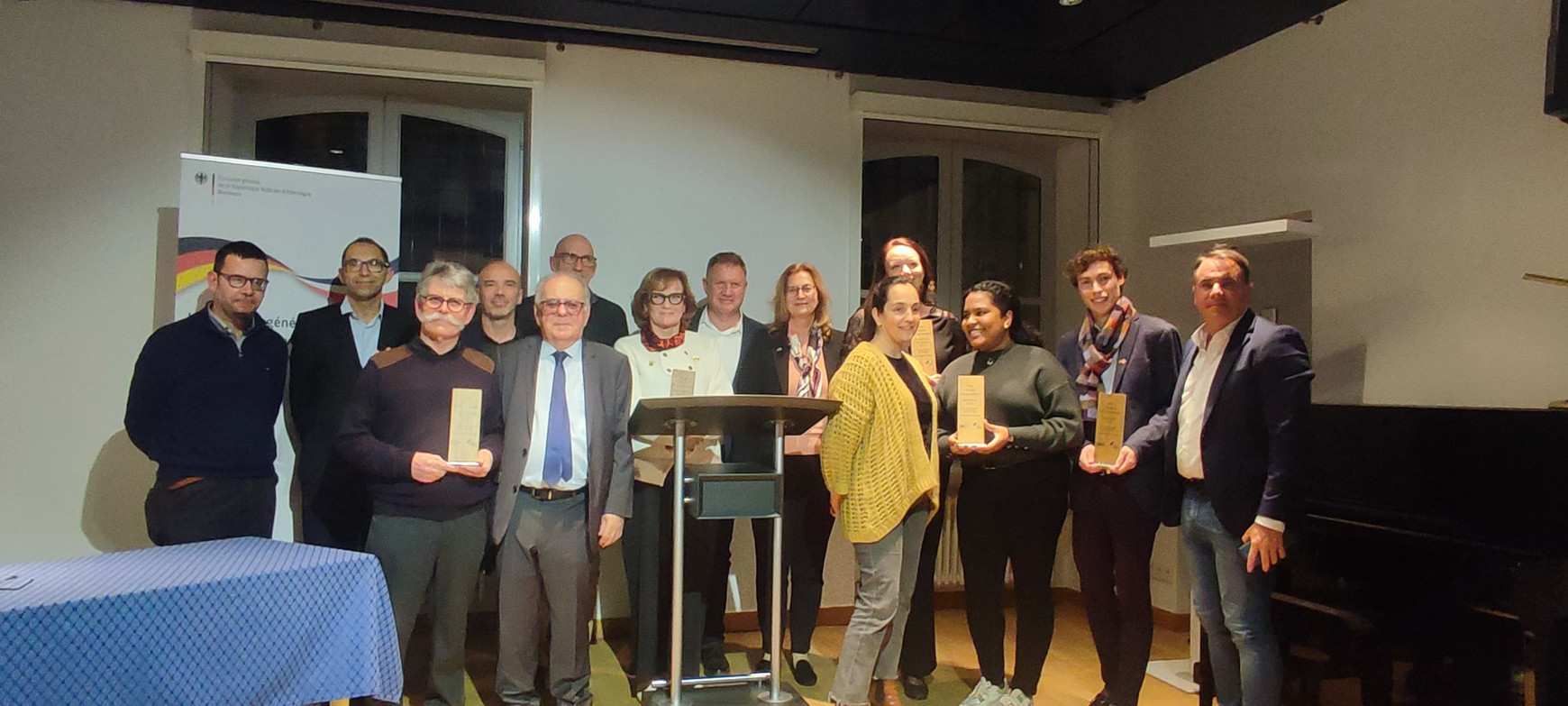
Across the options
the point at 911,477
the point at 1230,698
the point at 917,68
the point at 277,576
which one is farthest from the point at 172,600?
the point at 917,68

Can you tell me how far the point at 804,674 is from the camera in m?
3.52

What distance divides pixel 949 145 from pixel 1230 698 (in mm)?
3317

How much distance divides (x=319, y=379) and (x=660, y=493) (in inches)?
48.7

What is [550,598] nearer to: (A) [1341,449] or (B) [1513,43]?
(A) [1341,449]

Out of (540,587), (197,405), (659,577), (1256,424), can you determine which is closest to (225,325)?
(197,405)

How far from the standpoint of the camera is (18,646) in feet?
5.99

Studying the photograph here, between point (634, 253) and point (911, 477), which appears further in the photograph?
point (634, 253)

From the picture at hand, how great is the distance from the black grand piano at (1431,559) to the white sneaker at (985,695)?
90 cm

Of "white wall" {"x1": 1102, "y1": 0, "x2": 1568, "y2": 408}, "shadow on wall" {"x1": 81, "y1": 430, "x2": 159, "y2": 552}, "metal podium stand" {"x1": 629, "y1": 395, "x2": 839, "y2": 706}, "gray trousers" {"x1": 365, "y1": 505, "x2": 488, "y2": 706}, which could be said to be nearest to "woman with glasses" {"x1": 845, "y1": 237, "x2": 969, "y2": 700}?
"metal podium stand" {"x1": 629, "y1": 395, "x2": 839, "y2": 706}

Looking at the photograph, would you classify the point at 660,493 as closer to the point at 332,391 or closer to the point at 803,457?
the point at 803,457

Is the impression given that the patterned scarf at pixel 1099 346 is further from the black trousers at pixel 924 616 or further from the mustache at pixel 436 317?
the mustache at pixel 436 317

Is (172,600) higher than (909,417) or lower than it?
lower

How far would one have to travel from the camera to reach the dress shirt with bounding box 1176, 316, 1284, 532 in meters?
2.70

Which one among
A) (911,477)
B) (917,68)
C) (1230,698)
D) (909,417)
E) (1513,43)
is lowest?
(1230,698)
